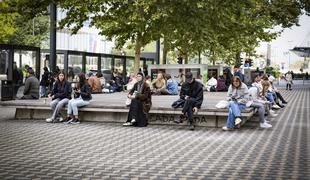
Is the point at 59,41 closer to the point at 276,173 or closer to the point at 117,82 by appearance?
the point at 117,82

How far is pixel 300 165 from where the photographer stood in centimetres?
950

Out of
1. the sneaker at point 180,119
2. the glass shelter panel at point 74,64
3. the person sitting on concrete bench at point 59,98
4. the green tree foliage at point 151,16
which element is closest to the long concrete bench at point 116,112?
the sneaker at point 180,119

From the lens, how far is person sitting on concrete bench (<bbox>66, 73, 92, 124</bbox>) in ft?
53.2

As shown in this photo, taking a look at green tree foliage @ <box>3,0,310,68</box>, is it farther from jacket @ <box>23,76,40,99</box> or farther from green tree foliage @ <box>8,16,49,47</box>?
green tree foliage @ <box>8,16,49,47</box>

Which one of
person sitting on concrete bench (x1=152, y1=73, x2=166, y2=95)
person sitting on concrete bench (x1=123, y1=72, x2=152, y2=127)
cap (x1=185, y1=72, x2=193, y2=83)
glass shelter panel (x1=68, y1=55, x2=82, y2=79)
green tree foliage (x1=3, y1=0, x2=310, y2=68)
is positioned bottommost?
person sitting on concrete bench (x1=123, y1=72, x2=152, y2=127)

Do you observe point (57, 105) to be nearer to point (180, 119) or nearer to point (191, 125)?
point (180, 119)

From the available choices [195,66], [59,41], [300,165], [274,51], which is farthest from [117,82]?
[274,51]

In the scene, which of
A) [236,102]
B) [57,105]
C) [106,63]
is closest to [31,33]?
[106,63]

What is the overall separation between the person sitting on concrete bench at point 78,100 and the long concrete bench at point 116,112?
0.63 ft

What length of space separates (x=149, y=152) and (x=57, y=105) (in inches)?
244

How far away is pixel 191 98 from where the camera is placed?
15.3 m

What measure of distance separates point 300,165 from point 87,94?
8.28 m

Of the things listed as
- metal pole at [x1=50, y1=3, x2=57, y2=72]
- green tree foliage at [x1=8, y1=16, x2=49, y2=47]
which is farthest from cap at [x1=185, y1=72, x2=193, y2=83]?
green tree foliage at [x1=8, y1=16, x2=49, y2=47]

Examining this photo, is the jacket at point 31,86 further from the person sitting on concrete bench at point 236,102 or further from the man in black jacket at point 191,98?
the person sitting on concrete bench at point 236,102
